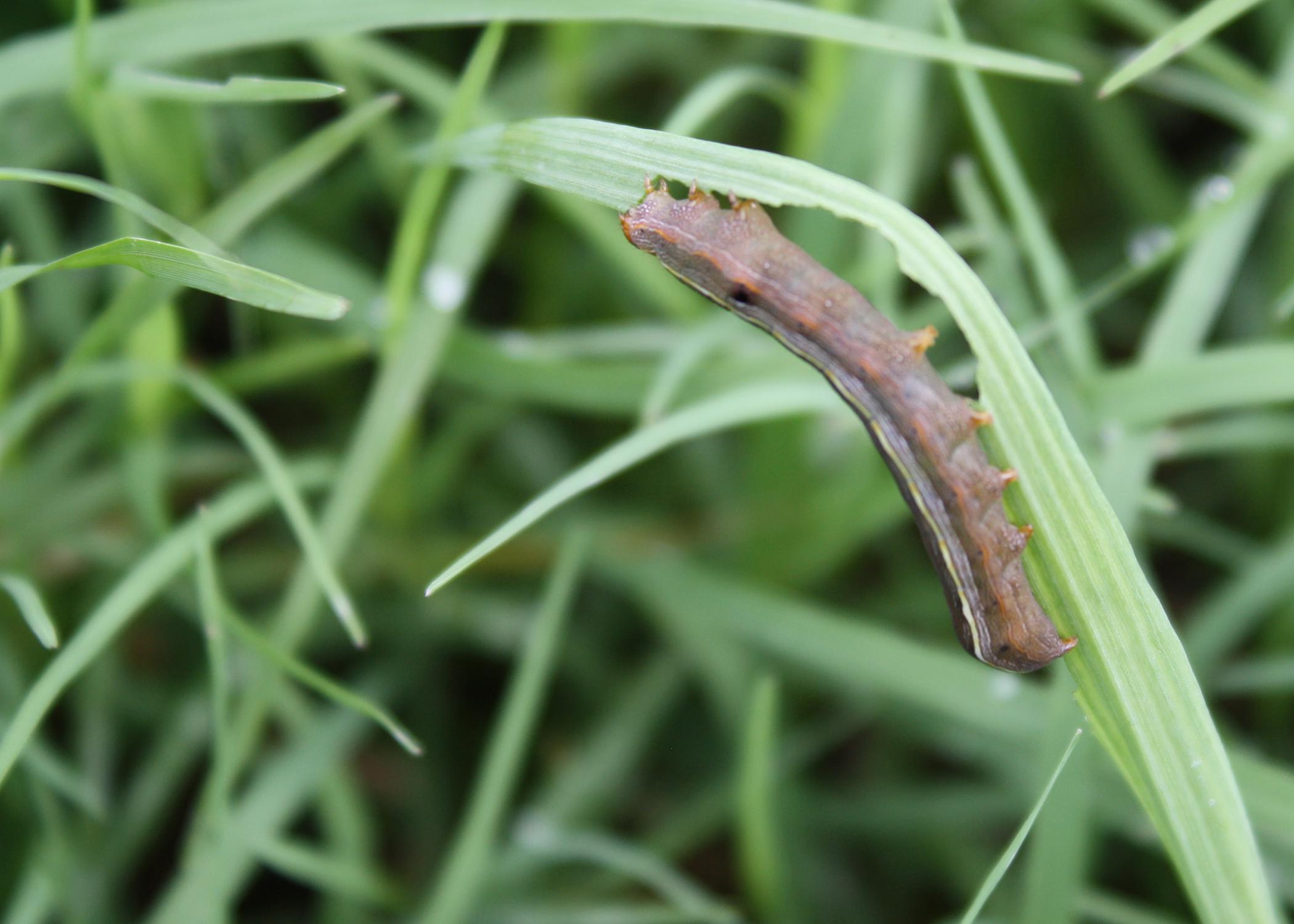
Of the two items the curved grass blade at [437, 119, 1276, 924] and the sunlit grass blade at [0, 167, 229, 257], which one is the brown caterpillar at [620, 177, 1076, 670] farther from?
the sunlit grass blade at [0, 167, 229, 257]

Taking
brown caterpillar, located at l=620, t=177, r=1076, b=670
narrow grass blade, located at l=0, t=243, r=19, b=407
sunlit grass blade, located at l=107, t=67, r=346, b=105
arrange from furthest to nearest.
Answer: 1. narrow grass blade, located at l=0, t=243, r=19, b=407
2. sunlit grass blade, located at l=107, t=67, r=346, b=105
3. brown caterpillar, located at l=620, t=177, r=1076, b=670

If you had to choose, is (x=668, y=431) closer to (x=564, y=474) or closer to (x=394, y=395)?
(x=394, y=395)

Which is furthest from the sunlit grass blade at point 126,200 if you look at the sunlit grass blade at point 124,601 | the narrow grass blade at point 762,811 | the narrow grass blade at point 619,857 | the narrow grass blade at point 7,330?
the narrow grass blade at point 619,857

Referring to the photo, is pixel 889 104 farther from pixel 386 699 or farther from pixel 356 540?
pixel 386 699

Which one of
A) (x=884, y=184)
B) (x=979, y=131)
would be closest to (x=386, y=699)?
(x=884, y=184)

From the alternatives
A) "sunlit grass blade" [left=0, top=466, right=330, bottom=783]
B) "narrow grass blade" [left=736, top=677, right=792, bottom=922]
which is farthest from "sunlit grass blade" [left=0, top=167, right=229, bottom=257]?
"narrow grass blade" [left=736, top=677, right=792, bottom=922]

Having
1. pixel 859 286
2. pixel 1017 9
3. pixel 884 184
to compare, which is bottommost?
pixel 859 286
